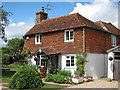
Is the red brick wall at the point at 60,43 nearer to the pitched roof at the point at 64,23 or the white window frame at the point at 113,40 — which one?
the pitched roof at the point at 64,23

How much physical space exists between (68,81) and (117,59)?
17.9 ft

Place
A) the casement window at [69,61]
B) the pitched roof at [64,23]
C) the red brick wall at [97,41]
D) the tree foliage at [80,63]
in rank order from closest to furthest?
the tree foliage at [80,63]
the red brick wall at [97,41]
the casement window at [69,61]
the pitched roof at [64,23]

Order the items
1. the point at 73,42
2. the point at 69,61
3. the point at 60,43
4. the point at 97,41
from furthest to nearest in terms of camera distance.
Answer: the point at 60,43, the point at 97,41, the point at 69,61, the point at 73,42

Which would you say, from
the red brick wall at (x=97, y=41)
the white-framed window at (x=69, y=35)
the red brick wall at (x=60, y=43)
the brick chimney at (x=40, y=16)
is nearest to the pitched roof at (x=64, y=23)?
the white-framed window at (x=69, y=35)

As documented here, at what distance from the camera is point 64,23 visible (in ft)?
63.1

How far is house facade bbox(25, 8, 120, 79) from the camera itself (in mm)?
17031

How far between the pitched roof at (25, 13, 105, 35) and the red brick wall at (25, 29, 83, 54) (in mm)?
628

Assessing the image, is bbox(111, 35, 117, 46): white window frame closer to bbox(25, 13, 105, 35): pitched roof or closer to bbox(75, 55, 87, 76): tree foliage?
bbox(25, 13, 105, 35): pitched roof

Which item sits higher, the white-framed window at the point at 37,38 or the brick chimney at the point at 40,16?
the brick chimney at the point at 40,16

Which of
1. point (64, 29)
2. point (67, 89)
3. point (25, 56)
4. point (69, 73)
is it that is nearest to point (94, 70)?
point (69, 73)

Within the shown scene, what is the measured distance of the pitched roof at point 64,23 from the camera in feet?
58.4

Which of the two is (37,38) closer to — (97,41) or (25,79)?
(97,41)

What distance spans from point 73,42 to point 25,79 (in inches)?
289

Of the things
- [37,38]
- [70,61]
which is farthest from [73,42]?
[37,38]
